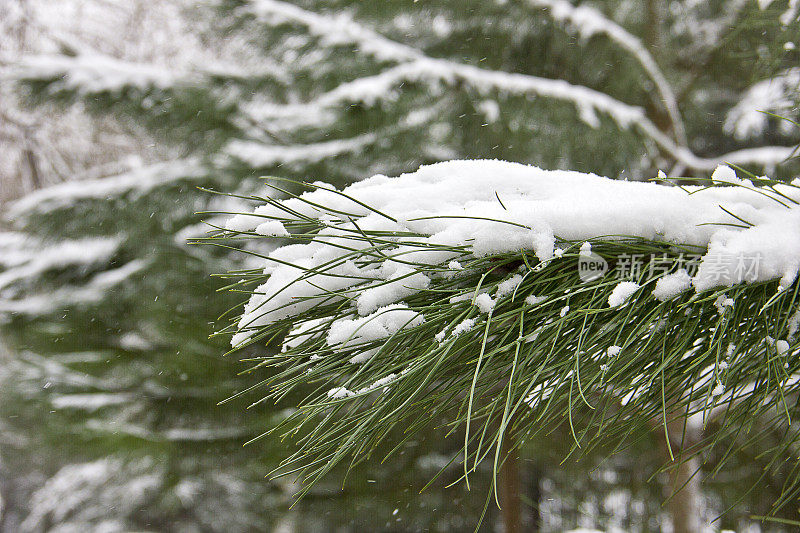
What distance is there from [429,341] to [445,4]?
245cm

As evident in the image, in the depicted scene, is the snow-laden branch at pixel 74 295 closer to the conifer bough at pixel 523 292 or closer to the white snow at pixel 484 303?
the conifer bough at pixel 523 292

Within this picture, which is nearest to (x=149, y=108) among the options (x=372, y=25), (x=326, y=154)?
(x=326, y=154)

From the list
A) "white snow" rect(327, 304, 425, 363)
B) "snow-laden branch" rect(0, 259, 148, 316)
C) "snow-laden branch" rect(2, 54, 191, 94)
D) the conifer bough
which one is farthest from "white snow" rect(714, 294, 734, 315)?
"snow-laden branch" rect(0, 259, 148, 316)

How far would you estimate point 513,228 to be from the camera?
0.47 meters

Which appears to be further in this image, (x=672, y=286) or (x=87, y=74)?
(x=87, y=74)

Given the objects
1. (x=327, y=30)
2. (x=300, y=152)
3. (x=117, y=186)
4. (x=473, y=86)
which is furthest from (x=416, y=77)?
(x=117, y=186)

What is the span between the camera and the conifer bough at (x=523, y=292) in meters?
0.46

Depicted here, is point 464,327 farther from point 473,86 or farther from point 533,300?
point 473,86

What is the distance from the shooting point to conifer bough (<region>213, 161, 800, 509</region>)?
46 centimetres

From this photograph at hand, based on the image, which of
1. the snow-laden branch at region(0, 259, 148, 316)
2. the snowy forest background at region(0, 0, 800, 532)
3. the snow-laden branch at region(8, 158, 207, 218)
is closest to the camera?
the snowy forest background at region(0, 0, 800, 532)

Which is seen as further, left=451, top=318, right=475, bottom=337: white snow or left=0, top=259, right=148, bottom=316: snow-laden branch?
left=0, top=259, right=148, bottom=316: snow-laden branch

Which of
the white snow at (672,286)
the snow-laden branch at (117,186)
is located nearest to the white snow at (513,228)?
the white snow at (672,286)

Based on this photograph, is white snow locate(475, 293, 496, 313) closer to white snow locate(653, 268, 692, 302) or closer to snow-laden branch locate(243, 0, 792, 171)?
white snow locate(653, 268, 692, 302)

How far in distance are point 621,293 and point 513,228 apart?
0.37ft
